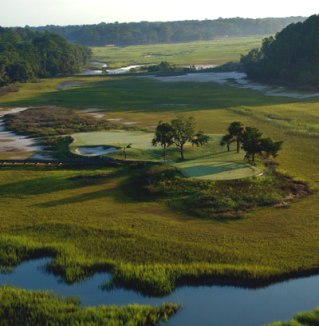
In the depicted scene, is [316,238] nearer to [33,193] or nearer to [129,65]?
[33,193]

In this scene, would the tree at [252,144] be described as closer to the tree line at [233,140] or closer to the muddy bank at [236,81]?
the tree line at [233,140]

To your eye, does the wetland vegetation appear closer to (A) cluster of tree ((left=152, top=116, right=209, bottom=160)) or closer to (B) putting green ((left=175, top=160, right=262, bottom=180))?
(B) putting green ((left=175, top=160, right=262, bottom=180))

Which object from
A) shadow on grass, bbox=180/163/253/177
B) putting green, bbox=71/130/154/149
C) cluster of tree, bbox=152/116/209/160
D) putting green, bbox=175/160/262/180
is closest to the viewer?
putting green, bbox=175/160/262/180

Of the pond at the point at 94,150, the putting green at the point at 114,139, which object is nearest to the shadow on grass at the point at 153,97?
the putting green at the point at 114,139

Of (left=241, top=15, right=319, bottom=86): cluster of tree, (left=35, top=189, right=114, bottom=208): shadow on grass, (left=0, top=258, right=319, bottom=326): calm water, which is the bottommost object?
(left=0, top=258, right=319, bottom=326): calm water

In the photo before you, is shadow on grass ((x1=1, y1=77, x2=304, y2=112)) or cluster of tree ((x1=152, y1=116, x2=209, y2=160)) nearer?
cluster of tree ((x1=152, y1=116, x2=209, y2=160))

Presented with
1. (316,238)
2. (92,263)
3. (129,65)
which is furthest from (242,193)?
(129,65)

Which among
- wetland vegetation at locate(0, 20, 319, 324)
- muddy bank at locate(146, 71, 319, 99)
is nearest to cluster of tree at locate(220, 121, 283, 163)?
wetland vegetation at locate(0, 20, 319, 324)
